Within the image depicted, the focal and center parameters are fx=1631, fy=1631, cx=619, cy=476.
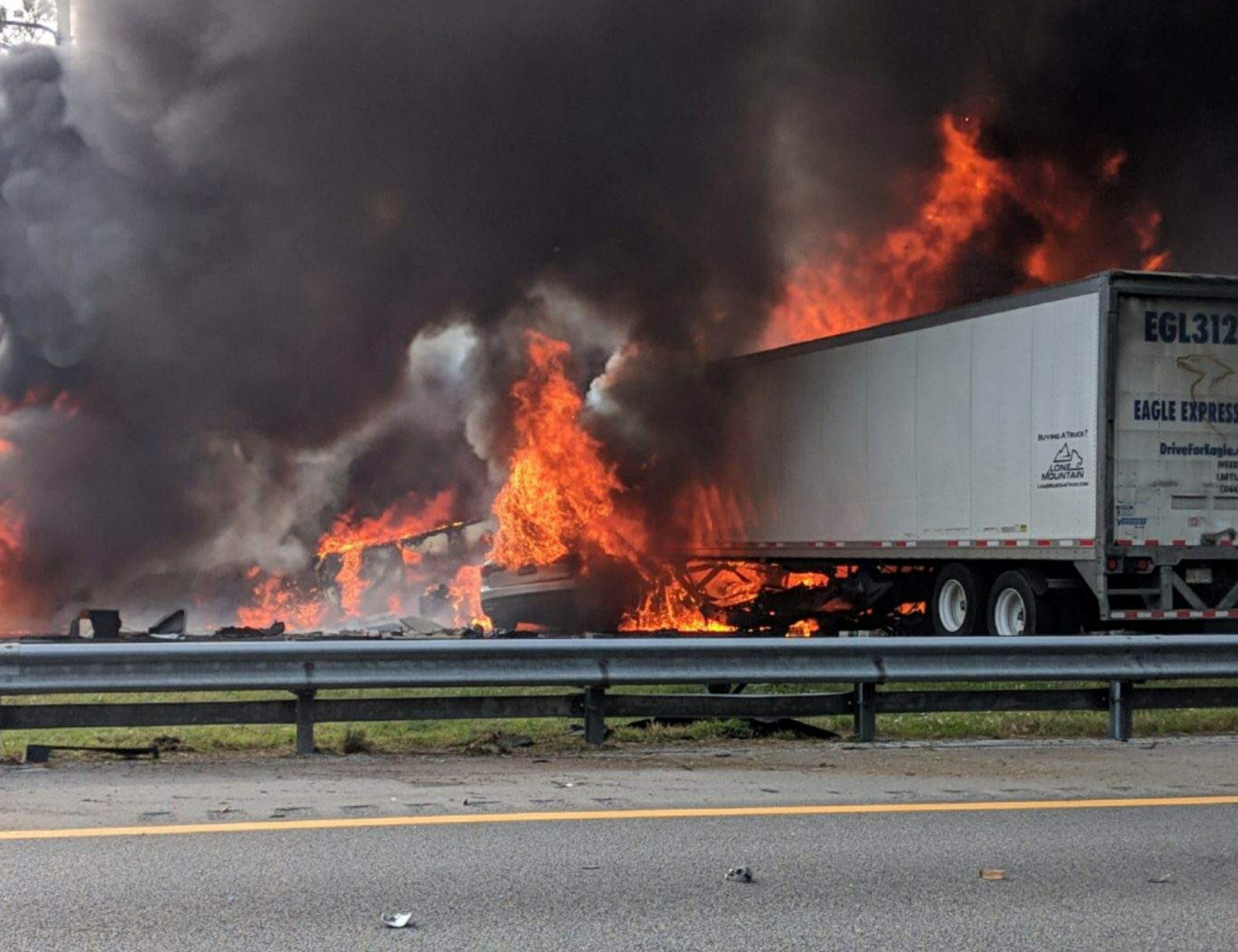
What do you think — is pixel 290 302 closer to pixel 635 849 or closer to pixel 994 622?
pixel 994 622

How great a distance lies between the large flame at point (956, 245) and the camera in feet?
84.9

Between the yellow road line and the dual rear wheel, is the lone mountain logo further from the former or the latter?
the yellow road line

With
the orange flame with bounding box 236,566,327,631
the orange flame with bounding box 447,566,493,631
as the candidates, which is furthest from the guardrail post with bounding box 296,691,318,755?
the orange flame with bounding box 236,566,327,631

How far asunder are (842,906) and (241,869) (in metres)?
2.24

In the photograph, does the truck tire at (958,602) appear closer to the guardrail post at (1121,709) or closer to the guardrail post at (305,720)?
the guardrail post at (1121,709)

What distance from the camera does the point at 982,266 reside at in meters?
27.8

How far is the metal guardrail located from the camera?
29.0 ft

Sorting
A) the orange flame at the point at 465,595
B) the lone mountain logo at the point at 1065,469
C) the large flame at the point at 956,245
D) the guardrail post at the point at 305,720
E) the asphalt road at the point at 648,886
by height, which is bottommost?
the asphalt road at the point at 648,886

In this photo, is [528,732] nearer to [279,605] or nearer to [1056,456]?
[1056,456]

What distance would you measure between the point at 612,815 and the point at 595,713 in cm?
224

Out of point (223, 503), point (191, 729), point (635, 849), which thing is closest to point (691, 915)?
point (635, 849)

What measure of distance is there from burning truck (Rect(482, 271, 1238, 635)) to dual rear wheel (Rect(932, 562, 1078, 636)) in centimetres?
3

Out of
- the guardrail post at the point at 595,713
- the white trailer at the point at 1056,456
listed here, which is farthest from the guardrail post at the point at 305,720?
the white trailer at the point at 1056,456

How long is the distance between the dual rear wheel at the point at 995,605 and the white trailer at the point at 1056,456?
0.08ft
